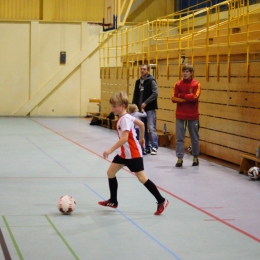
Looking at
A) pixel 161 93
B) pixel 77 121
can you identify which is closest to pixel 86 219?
pixel 161 93

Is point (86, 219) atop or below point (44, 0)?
below

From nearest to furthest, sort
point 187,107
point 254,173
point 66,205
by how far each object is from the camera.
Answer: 1. point 66,205
2. point 254,173
3. point 187,107

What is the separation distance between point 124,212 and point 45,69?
1906 centimetres

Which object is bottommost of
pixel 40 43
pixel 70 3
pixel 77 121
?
pixel 77 121

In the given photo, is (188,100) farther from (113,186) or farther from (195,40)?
(195,40)

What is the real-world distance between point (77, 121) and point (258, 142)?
545 inches

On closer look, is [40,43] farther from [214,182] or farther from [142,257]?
[142,257]

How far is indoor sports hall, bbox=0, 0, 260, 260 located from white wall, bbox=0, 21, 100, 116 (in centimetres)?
4

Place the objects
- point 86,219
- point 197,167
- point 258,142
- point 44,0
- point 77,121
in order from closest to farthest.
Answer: point 86,219 < point 258,142 < point 197,167 < point 77,121 < point 44,0

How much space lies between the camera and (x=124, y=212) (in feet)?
26.0

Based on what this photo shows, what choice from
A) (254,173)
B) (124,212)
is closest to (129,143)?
(124,212)

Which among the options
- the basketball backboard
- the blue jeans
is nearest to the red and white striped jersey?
the blue jeans

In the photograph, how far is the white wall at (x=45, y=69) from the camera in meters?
26.0

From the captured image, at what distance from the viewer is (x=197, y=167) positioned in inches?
480
